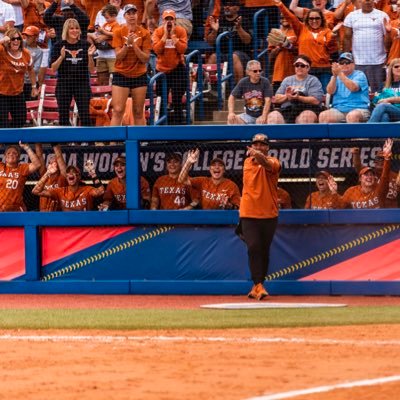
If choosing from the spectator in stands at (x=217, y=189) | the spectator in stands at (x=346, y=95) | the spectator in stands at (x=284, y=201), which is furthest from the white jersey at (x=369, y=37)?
the spectator in stands at (x=217, y=189)

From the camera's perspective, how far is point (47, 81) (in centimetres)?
1838

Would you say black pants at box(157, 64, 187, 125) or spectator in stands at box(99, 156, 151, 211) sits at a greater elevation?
black pants at box(157, 64, 187, 125)

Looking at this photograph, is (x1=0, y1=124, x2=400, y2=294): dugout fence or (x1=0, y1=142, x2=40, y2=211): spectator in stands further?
(x1=0, y1=142, x2=40, y2=211): spectator in stands

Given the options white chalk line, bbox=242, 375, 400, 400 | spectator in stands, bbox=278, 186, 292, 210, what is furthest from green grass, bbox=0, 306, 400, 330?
white chalk line, bbox=242, 375, 400, 400

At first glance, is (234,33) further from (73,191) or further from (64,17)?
(73,191)

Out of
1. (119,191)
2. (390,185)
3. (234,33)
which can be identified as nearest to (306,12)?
(234,33)

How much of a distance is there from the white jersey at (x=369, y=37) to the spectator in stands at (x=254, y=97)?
1.52 meters

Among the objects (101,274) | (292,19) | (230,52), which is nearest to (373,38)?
(292,19)

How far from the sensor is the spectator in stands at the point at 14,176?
1598 cm

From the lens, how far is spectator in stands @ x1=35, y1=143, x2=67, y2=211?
1591 centimetres

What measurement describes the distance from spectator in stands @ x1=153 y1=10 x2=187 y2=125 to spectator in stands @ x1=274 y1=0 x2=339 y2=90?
5.80 feet

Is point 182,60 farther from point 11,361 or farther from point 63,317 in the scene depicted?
point 11,361

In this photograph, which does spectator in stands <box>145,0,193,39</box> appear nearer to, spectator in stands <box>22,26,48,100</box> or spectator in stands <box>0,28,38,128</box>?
spectator in stands <box>22,26,48,100</box>

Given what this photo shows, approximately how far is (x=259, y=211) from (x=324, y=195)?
4.09 ft
